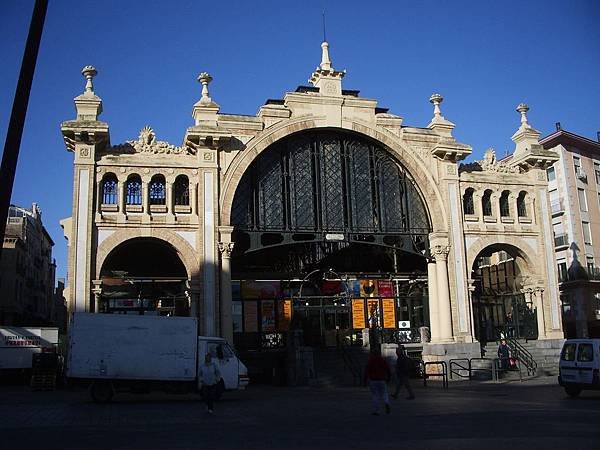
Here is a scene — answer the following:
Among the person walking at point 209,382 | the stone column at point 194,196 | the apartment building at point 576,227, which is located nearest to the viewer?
the person walking at point 209,382

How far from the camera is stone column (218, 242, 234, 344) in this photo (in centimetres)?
2950

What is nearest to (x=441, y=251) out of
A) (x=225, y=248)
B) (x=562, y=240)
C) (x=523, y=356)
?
(x=523, y=356)

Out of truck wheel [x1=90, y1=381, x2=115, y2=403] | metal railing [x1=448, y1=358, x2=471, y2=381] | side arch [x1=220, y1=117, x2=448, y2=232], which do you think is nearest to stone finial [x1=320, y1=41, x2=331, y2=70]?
side arch [x1=220, y1=117, x2=448, y2=232]

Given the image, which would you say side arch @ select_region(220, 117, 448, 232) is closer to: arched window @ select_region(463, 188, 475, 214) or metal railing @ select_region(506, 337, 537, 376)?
arched window @ select_region(463, 188, 475, 214)

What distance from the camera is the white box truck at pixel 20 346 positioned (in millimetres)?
36938

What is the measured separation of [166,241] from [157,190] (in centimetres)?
250

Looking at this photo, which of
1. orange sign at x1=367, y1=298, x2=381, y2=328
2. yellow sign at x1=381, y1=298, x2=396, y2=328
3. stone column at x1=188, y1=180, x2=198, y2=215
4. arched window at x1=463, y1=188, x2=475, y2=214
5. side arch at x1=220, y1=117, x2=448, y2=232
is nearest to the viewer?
stone column at x1=188, y1=180, x2=198, y2=215

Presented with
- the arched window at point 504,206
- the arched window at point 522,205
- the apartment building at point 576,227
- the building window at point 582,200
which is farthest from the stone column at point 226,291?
the building window at point 582,200

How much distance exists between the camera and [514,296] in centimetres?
3728

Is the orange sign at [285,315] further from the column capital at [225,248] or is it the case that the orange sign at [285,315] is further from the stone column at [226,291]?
the column capital at [225,248]

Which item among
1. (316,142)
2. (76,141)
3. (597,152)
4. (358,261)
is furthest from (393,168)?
(597,152)

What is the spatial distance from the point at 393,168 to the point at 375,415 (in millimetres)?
18869

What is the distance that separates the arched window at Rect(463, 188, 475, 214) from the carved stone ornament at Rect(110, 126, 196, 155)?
1388cm

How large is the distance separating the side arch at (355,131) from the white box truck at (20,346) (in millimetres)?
13863
